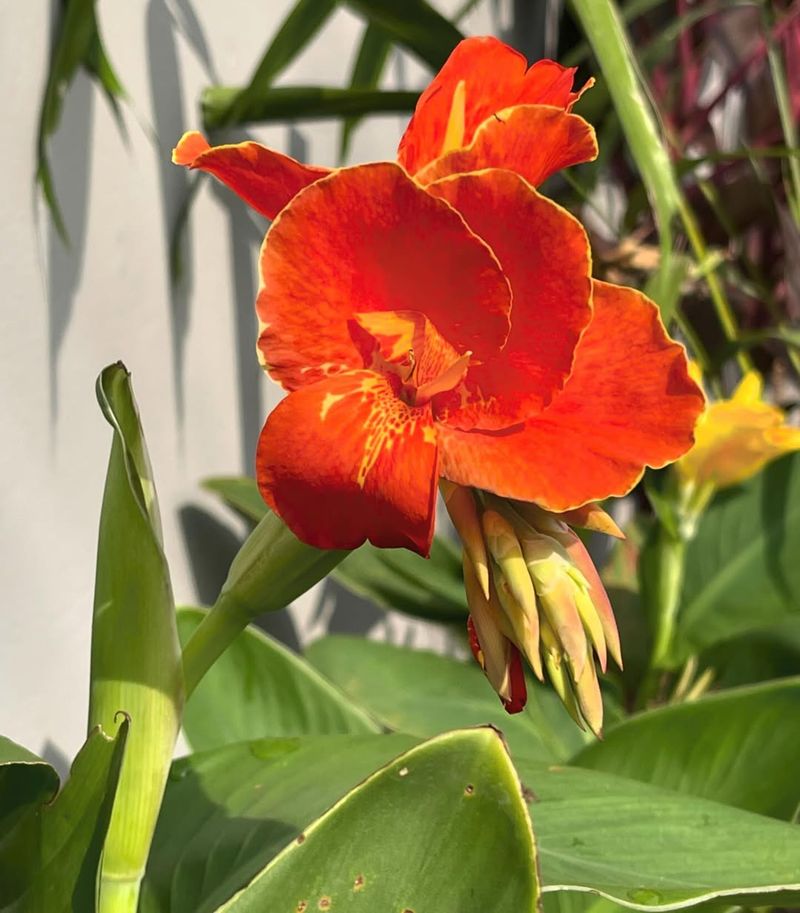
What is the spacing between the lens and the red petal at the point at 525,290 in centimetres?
21

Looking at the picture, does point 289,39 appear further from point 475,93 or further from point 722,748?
point 722,748

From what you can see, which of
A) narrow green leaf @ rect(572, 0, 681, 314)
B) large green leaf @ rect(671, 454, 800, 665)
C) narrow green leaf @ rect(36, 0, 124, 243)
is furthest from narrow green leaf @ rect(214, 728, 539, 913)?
large green leaf @ rect(671, 454, 800, 665)

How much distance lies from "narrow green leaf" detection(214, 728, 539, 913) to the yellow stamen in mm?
194

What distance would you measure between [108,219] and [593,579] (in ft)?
1.42

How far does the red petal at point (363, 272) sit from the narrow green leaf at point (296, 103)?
0.35 meters

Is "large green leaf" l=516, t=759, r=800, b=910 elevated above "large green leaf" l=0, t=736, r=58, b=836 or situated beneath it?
situated beneath

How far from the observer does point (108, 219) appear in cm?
56

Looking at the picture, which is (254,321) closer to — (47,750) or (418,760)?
(47,750)

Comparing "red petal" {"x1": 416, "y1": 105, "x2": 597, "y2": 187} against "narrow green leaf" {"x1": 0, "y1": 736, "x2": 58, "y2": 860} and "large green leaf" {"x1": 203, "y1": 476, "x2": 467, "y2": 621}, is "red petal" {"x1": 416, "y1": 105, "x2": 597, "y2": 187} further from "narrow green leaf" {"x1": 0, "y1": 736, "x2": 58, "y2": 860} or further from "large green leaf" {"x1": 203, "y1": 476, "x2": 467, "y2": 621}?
"large green leaf" {"x1": 203, "y1": 476, "x2": 467, "y2": 621}

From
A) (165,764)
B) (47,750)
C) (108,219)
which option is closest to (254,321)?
(108,219)

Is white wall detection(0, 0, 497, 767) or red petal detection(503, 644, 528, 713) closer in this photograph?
red petal detection(503, 644, 528, 713)

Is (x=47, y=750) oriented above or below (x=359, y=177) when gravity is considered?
below

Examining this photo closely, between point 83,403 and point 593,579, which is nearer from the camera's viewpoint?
point 593,579

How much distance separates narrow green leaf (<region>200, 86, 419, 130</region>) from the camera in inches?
22.0
